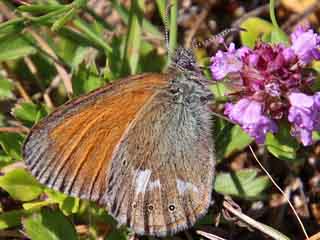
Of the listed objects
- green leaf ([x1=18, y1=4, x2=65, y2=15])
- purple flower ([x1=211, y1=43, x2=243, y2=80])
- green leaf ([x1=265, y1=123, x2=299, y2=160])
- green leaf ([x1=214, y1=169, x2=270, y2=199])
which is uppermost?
green leaf ([x1=18, y1=4, x2=65, y2=15])

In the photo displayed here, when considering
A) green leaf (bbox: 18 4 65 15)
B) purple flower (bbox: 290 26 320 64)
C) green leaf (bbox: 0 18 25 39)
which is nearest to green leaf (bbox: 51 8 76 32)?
green leaf (bbox: 18 4 65 15)

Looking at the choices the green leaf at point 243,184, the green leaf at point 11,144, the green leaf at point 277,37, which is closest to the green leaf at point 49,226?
the green leaf at point 11,144

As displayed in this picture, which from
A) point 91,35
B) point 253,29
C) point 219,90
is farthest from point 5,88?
point 253,29

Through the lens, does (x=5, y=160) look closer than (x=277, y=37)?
No

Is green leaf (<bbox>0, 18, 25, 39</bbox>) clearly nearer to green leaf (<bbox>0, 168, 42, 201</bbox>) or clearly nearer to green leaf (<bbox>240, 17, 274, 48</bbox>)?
green leaf (<bbox>0, 168, 42, 201</bbox>)

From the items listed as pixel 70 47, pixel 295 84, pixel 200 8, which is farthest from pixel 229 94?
pixel 200 8

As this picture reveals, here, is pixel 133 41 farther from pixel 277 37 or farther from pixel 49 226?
pixel 49 226

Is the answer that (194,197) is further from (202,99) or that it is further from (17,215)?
(17,215)
